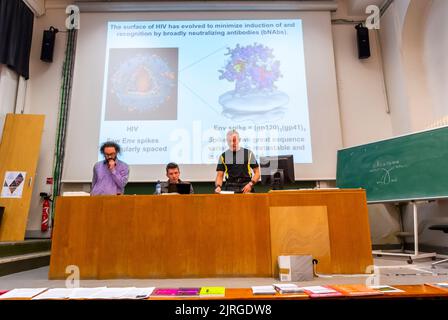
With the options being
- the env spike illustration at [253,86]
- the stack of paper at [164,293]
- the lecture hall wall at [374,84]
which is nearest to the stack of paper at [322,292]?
the stack of paper at [164,293]

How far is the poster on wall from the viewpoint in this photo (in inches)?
153

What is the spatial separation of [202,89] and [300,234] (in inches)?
112

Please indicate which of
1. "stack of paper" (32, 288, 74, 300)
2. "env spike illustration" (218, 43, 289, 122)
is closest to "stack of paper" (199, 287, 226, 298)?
"stack of paper" (32, 288, 74, 300)

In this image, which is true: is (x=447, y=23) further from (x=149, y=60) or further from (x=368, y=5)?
(x=149, y=60)

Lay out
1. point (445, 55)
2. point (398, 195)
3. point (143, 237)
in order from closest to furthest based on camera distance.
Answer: point (143, 237) < point (398, 195) < point (445, 55)

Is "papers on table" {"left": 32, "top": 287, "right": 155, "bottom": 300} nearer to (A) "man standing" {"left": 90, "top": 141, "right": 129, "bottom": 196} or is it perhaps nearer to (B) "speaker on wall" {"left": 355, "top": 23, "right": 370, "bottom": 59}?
(A) "man standing" {"left": 90, "top": 141, "right": 129, "bottom": 196}

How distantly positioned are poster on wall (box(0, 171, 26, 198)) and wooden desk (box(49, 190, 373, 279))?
2.11m

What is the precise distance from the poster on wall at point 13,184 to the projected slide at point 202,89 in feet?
3.74

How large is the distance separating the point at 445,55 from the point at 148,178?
4.05 metres

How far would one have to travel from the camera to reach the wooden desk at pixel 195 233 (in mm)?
2203

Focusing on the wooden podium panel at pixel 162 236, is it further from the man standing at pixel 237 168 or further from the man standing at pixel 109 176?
the man standing at pixel 237 168

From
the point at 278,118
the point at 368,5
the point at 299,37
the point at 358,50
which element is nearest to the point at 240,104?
the point at 278,118

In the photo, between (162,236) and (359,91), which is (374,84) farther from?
(162,236)

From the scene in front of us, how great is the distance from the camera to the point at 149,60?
452cm
